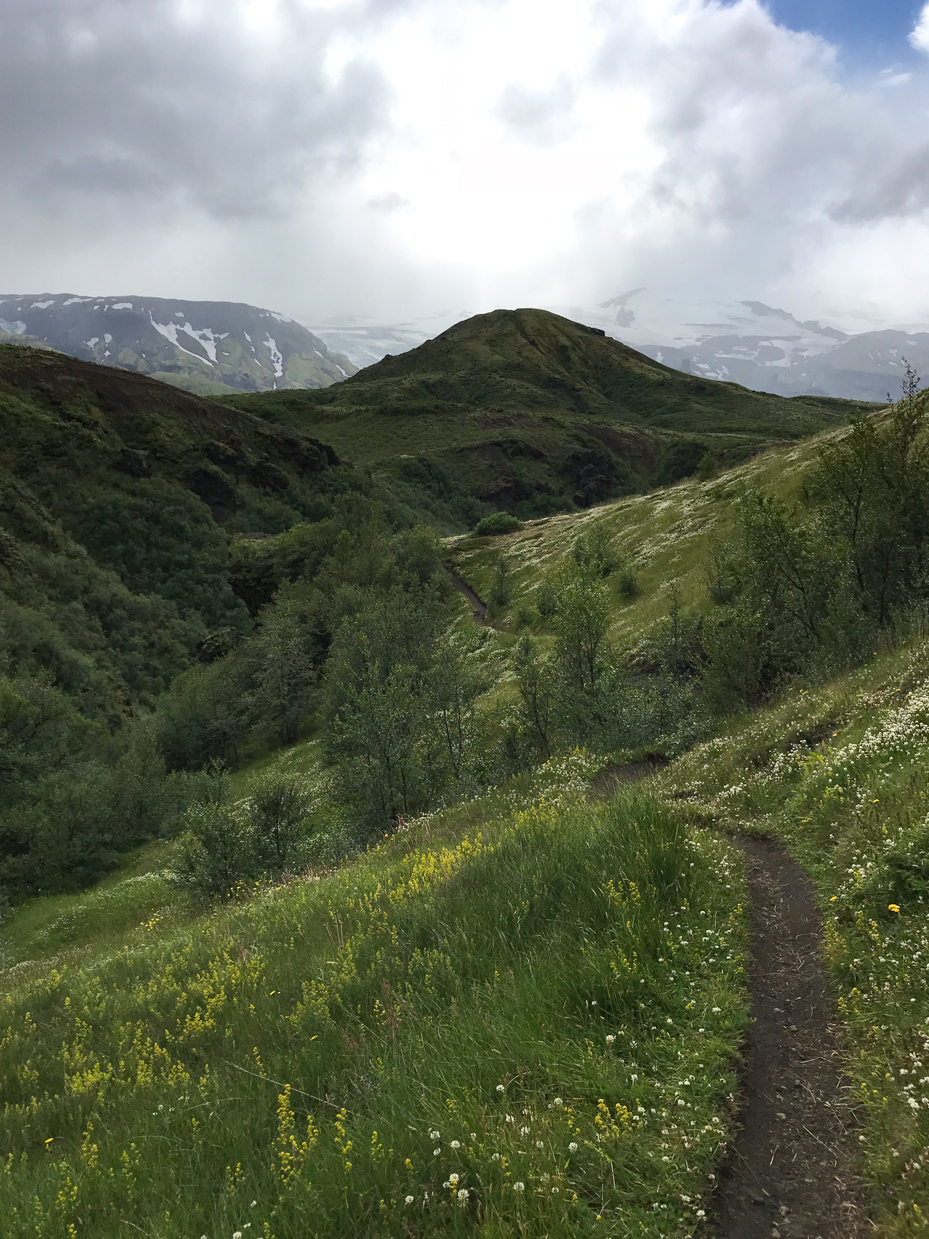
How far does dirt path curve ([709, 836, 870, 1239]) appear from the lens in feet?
11.2

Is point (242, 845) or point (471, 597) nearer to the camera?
point (242, 845)

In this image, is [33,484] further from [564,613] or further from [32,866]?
[564,613]

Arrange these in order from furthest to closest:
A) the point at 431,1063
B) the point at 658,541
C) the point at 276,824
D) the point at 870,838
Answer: the point at 658,541, the point at 276,824, the point at 870,838, the point at 431,1063

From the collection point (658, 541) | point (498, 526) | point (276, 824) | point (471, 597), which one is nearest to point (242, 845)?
point (276, 824)

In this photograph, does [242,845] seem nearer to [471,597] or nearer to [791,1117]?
[791,1117]

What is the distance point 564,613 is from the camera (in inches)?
963

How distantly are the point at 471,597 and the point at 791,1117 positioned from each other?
222ft

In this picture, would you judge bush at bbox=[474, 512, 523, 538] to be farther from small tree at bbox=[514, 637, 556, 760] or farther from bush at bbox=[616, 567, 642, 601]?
small tree at bbox=[514, 637, 556, 760]

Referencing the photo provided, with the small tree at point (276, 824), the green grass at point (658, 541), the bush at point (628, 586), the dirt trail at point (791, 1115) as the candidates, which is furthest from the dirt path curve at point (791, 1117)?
the bush at point (628, 586)

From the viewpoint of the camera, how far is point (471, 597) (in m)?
71.6

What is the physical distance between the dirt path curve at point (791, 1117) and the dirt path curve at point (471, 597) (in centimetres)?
5338

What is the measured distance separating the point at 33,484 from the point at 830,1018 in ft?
385

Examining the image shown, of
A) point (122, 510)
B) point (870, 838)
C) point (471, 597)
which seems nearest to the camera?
point (870, 838)

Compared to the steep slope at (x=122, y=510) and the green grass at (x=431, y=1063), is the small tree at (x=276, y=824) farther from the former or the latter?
the steep slope at (x=122, y=510)
